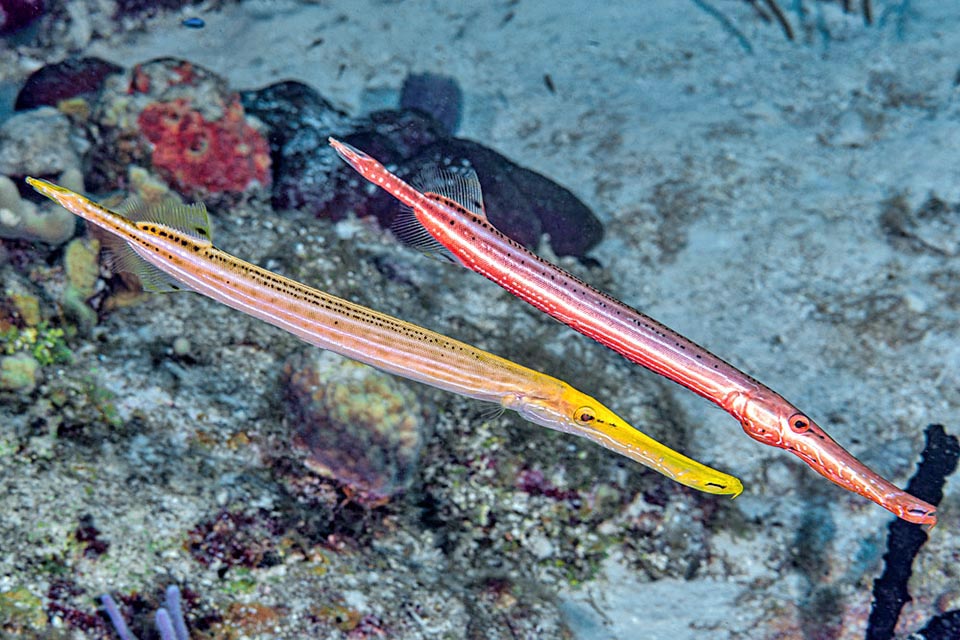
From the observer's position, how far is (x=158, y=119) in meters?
5.44

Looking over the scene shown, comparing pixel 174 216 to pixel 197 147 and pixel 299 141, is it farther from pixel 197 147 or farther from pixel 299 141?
pixel 299 141

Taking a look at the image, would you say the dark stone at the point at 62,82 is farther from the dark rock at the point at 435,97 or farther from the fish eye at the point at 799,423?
the fish eye at the point at 799,423

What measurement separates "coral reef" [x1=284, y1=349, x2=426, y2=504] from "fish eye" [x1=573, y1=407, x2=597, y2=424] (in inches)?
68.6

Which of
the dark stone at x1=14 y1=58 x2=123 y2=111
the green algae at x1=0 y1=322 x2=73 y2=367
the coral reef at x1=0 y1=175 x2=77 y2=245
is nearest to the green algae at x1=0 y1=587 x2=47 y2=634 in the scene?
the green algae at x1=0 y1=322 x2=73 y2=367

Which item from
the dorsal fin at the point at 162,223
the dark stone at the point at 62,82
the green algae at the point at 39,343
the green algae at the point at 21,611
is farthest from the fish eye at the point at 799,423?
the dark stone at the point at 62,82

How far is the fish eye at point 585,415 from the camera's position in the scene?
2812 mm

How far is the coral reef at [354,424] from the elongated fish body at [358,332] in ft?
4.60

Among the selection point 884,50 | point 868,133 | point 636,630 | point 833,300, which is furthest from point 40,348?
point 884,50

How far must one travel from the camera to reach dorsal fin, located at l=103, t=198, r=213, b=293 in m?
2.67

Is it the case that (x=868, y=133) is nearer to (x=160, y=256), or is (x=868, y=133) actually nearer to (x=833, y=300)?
(x=833, y=300)

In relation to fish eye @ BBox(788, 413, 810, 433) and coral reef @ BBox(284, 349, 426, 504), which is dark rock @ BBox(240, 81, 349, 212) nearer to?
coral reef @ BBox(284, 349, 426, 504)

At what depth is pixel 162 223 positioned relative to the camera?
268 cm

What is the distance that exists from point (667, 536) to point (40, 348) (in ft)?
13.9

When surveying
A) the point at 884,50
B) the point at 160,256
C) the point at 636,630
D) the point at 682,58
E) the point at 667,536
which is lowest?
the point at 636,630
